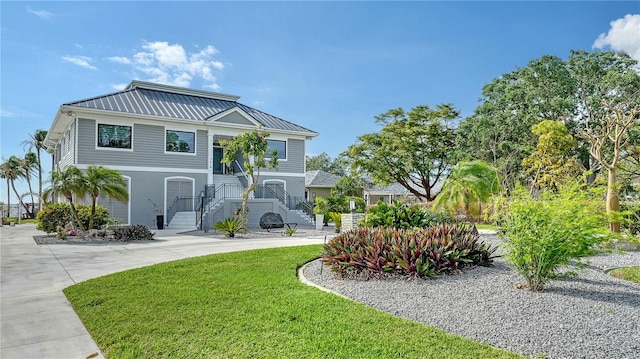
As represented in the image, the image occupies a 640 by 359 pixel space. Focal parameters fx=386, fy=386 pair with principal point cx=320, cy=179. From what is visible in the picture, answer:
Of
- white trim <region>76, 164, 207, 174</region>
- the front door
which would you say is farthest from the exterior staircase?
the front door

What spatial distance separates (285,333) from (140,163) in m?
17.3

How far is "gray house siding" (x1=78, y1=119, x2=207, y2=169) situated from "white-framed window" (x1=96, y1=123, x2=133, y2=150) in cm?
16

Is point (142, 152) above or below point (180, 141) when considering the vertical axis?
below

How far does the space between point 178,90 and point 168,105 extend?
2173mm

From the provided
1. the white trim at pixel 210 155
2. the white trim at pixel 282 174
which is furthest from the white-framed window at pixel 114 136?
the white trim at pixel 282 174

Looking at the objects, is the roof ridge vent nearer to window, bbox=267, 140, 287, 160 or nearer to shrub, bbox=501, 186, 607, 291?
window, bbox=267, 140, 287, 160

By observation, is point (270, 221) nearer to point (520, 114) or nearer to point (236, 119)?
point (236, 119)

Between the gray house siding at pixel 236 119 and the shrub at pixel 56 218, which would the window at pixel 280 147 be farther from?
the shrub at pixel 56 218

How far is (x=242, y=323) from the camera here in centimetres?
407

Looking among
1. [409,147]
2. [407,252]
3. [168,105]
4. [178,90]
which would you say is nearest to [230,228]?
[407,252]

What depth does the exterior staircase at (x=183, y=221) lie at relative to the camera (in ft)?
60.8

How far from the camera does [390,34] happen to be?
41.5 ft

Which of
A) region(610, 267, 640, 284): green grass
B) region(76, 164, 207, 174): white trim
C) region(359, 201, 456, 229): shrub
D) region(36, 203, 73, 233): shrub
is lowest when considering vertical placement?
region(610, 267, 640, 284): green grass

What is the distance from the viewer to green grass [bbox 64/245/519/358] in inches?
134
